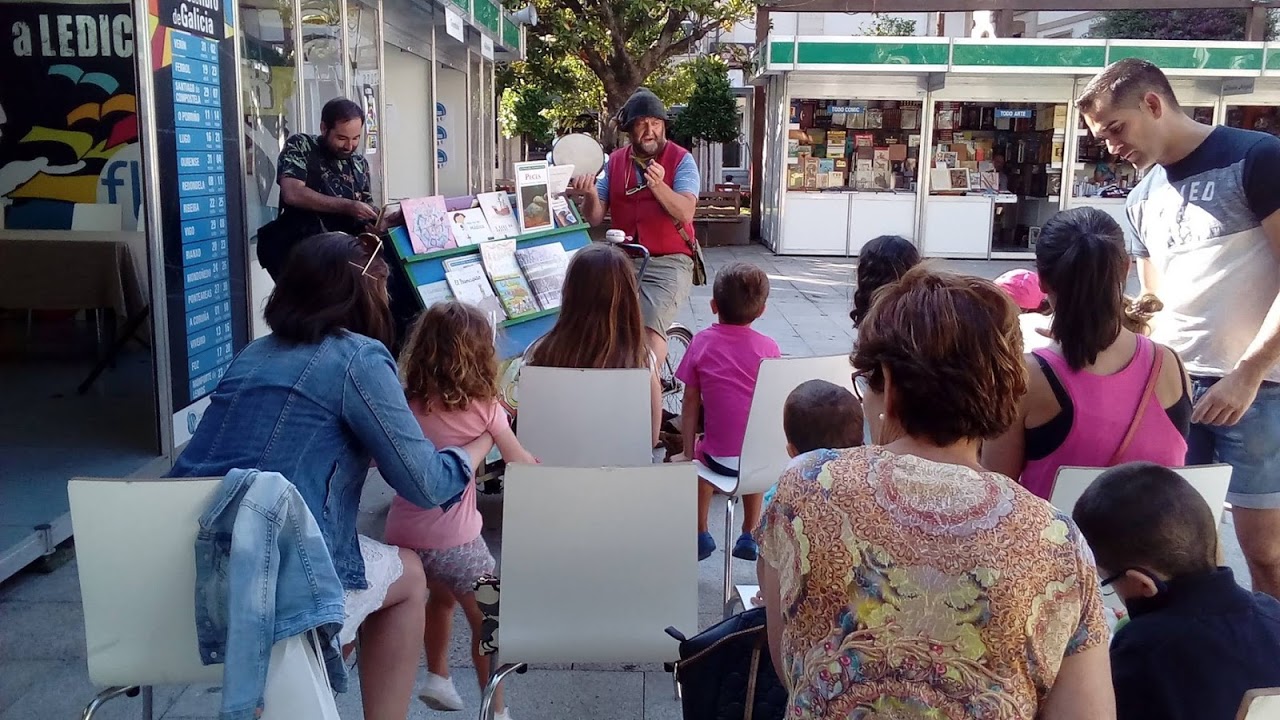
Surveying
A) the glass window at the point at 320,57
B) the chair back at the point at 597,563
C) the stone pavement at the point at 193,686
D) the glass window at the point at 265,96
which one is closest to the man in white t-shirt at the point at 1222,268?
the stone pavement at the point at 193,686

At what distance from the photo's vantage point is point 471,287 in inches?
161

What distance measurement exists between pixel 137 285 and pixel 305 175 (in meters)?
2.40

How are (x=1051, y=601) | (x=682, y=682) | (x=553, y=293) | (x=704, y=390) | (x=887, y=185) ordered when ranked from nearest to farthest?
(x=1051, y=601)
(x=682, y=682)
(x=704, y=390)
(x=553, y=293)
(x=887, y=185)

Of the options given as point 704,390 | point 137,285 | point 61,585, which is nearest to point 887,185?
point 137,285

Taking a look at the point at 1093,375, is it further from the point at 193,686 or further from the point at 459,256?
the point at 459,256

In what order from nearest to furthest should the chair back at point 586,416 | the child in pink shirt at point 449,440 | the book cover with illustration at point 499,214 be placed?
the child in pink shirt at point 449,440, the chair back at point 586,416, the book cover with illustration at point 499,214

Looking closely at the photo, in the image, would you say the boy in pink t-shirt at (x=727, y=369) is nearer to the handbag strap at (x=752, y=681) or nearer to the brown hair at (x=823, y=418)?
the brown hair at (x=823, y=418)

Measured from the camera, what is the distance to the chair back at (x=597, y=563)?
215 cm

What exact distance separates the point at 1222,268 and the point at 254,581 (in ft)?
8.00

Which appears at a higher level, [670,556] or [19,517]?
[670,556]

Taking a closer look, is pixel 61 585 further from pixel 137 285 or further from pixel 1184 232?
pixel 1184 232

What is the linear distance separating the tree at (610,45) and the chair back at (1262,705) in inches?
488

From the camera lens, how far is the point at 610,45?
1395 cm

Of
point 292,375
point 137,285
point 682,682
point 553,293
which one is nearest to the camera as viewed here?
point 682,682
